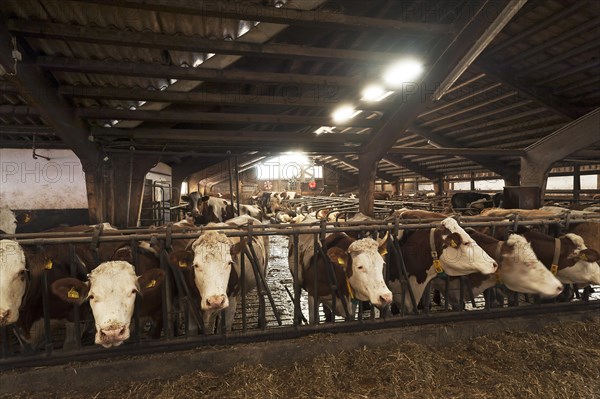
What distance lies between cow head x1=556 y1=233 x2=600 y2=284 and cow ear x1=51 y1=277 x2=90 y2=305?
4.56 meters

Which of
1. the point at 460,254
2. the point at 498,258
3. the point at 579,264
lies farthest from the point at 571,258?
the point at 460,254

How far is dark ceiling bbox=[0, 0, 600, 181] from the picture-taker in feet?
8.46

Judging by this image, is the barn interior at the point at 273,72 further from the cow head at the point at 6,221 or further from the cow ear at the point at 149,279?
the cow ear at the point at 149,279

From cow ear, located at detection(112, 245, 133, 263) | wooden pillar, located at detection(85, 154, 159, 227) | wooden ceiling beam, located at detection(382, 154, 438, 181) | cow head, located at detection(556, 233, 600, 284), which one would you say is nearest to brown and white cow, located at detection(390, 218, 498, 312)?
cow head, located at detection(556, 233, 600, 284)

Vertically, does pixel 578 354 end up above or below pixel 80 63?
below

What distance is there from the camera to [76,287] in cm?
221

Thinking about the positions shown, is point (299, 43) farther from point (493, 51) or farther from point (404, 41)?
point (493, 51)

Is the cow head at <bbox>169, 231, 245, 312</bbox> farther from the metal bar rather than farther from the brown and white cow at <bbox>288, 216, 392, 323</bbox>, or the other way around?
the brown and white cow at <bbox>288, 216, 392, 323</bbox>

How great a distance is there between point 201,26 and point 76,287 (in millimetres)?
2421

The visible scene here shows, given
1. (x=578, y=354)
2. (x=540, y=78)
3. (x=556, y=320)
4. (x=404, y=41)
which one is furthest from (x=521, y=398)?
(x=540, y=78)

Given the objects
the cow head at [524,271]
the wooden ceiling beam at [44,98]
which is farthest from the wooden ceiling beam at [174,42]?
the cow head at [524,271]

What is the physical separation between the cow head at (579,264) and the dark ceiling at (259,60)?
1912mm

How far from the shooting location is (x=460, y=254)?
295cm

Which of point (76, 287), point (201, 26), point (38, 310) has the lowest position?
point (38, 310)
